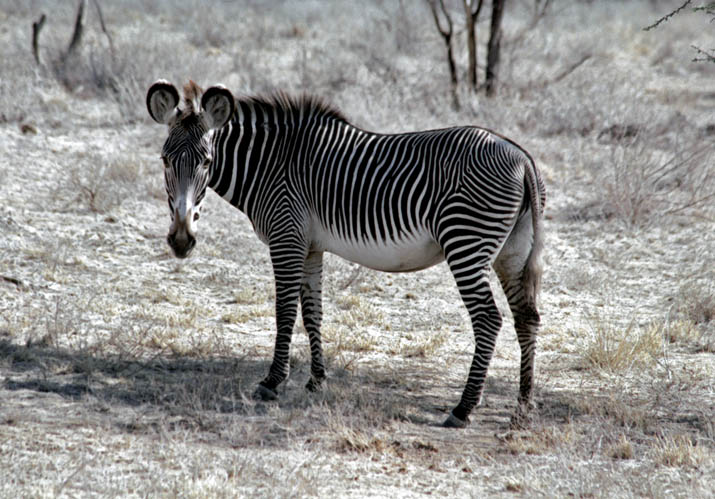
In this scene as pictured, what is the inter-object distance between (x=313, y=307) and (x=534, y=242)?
179cm

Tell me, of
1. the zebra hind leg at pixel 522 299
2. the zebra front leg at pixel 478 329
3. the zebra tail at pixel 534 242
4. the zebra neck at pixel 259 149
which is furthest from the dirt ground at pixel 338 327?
the zebra neck at pixel 259 149

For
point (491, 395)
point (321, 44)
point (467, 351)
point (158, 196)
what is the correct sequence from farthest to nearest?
point (321, 44) → point (158, 196) → point (467, 351) → point (491, 395)

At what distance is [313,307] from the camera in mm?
6230

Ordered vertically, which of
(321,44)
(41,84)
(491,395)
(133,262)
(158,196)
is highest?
(321,44)

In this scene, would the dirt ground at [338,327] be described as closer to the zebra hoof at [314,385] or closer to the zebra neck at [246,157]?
the zebra hoof at [314,385]

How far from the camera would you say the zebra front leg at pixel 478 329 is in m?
5.40

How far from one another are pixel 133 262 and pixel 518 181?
191 inches

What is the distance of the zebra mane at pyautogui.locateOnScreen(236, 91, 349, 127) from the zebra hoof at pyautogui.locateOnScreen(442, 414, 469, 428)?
242 centimetres

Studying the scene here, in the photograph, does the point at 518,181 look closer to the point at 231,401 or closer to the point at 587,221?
the point at 231,401

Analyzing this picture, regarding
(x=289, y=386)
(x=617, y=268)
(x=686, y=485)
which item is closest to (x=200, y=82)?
(x=617, y=268)

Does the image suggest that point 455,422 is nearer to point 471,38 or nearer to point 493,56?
point 471,38

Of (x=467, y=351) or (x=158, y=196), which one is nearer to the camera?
(x=467, y=351)

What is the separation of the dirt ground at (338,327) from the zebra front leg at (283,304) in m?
0.14

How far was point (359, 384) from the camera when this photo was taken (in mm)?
6188
